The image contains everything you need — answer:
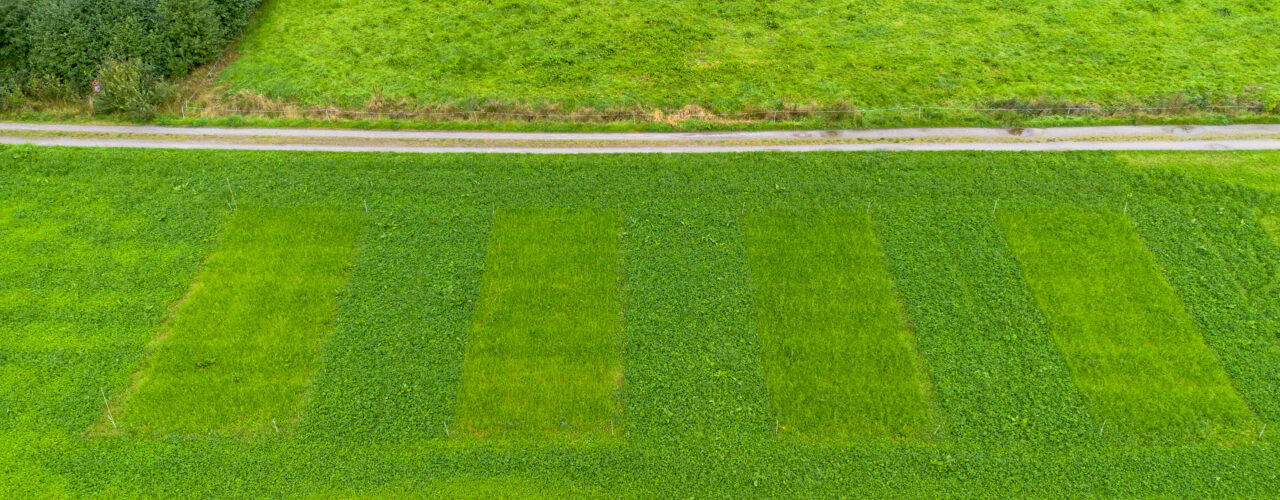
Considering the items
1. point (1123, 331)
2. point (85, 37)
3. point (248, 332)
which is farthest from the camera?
point (85, 37)

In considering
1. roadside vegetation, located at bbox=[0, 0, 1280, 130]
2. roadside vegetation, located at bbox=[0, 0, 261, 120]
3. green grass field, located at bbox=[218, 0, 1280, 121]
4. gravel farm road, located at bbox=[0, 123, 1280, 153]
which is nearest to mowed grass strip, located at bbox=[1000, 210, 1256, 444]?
gravel farm road, located at bbox=[0, 123, 1280, 153]

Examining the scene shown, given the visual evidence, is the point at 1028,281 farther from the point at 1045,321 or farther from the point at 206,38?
the point at 206,38

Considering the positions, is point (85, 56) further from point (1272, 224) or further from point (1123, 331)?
point (1272, 224)

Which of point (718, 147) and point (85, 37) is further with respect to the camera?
point (85, 37)

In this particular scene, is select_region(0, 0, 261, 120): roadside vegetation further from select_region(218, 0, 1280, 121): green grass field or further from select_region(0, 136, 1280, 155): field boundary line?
select_region(218, 0, 1280, 121): green grass field

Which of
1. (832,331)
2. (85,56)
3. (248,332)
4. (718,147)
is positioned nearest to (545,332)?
(832,331)

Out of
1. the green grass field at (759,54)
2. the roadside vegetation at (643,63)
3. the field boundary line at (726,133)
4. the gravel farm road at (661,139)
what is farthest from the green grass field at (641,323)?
the green grass field at (759,54)
